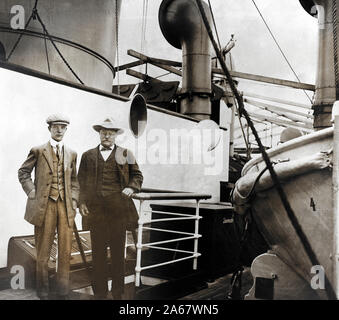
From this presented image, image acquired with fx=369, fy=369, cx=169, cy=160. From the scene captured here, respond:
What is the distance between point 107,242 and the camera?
3184 mm

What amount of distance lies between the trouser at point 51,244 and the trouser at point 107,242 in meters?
0.23

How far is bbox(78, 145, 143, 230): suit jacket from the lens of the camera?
3.15 meters

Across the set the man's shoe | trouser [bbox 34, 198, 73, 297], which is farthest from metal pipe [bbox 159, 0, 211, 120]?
the man's shoe

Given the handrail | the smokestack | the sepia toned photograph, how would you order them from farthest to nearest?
1. the smokestack
2. the handrail
3. the sepia toned photograph

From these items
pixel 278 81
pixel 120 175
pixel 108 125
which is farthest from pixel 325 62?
pixel 120 175

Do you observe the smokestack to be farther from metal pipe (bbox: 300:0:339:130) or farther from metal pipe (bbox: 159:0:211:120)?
metal pipe (bbox: 300:0:339:130)

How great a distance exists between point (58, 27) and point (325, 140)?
379 cm

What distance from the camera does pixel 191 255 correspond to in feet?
13.6

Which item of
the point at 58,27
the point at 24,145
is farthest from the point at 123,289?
the point at 58,27

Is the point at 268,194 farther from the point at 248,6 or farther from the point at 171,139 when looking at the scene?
the point at 248,6

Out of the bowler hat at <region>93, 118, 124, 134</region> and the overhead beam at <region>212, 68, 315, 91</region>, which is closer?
the bowler hat at <region>93, 118, 124, 134</region>

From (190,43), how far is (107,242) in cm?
462

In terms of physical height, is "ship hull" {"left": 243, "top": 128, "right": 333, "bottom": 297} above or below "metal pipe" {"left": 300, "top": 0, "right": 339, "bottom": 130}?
below

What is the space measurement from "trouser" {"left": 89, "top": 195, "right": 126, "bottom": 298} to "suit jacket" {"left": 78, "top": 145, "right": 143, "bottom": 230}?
8 cm
